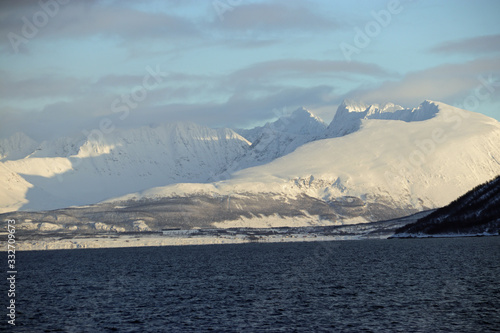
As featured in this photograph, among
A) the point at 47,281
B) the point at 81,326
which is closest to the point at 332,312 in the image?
the point at 81,326

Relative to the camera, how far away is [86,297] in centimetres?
11544

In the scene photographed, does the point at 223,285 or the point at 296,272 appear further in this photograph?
the point at 296,272

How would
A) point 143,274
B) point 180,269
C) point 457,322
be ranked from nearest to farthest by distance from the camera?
1. point 457,322
2. point 143,274
3. point 180,269

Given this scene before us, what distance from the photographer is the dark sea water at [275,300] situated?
83.1 meters

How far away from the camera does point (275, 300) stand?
106125mm

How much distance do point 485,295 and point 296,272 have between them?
210ft

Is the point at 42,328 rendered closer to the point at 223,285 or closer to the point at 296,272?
the point at 223,285

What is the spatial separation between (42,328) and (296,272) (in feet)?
278

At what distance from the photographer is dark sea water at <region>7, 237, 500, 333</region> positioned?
83062 mm

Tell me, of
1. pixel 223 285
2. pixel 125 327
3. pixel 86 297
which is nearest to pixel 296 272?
pixel 223 285

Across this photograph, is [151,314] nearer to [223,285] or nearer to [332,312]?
[332,312]

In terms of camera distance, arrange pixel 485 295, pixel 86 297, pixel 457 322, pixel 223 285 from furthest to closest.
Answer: pixel 223 285, pixel 86 297, pixel 485 295, pixel 457 322

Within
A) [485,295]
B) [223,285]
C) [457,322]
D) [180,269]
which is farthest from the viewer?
[180,269]

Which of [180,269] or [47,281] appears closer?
[47,281]
